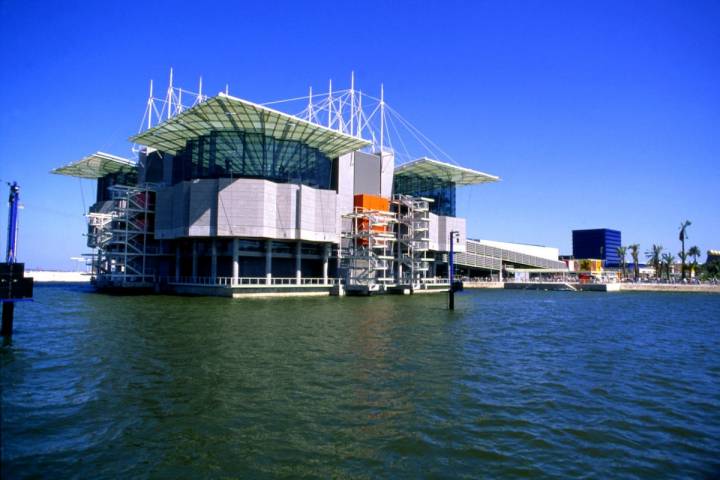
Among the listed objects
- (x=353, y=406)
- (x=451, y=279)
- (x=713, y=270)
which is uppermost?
(x=713, y=270)

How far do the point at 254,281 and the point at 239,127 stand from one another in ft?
70.3

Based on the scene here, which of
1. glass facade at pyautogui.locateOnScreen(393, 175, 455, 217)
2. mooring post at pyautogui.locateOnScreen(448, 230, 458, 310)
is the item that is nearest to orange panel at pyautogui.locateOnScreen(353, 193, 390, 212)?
glass facade at pyautogui.locateOnScreen(393, 175, 455, 217)

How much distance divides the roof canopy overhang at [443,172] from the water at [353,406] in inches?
2534

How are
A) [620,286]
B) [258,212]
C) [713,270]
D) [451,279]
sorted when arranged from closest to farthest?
[451,279] < [258,212] < [620,286] < [713,270]

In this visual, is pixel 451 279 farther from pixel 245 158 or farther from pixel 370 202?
pixel 245 158

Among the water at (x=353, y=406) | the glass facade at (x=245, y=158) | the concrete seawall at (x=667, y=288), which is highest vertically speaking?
the glass facade at (x=245, y=158)

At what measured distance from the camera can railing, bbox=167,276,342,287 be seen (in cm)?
6088

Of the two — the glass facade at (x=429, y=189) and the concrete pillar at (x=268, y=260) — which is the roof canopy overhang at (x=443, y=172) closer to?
the glass facade at (x=429, y=189)

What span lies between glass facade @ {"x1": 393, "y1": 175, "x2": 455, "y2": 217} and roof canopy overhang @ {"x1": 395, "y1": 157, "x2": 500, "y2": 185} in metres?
1.22

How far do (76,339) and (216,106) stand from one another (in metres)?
40.8

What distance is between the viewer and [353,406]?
13.0 m

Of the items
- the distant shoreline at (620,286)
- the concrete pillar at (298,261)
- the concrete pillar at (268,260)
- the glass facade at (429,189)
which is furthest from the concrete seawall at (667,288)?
the concrete pillar at (268,260)

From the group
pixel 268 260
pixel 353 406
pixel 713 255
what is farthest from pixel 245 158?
pixel 713 255

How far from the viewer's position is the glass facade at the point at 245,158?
66375 millimetres
